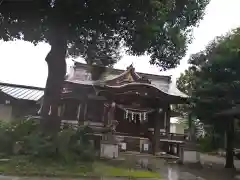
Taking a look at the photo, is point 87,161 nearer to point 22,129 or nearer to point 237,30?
point 22,129

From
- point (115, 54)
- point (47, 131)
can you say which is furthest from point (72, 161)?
point (115, 54)

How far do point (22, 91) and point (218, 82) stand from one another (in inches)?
908

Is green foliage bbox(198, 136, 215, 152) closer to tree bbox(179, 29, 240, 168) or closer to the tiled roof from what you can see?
tree bbox(179, 29, 240, 168)

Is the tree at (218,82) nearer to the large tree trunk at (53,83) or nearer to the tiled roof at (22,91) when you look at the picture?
the large tree trunk at (53,83)

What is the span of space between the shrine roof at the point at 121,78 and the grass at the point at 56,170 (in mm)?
9336

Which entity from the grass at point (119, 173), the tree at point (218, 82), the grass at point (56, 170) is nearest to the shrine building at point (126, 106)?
the tree at point (218, 82)

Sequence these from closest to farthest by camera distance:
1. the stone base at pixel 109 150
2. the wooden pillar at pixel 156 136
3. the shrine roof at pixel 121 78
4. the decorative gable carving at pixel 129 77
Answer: the stone base at pixel 109 150
the wooden pillar at pixel 156 136
the shrine roof at pixel 121 78
the decorative gable carving at pixel 129 77

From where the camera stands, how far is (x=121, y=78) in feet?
75.6

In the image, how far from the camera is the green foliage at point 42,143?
11.6 metres

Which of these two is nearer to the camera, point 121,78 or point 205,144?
point 121,78

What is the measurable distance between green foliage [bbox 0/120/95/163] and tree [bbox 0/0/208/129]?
1171 mm

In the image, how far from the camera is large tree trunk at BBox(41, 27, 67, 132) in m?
13.2

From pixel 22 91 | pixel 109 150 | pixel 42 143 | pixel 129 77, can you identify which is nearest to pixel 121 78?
pixel 129 77

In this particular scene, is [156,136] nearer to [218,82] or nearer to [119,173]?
[218,82]
